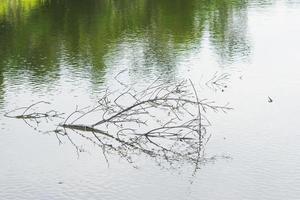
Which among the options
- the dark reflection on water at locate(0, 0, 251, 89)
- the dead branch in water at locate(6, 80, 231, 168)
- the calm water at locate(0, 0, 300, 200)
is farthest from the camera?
the dark reflection on water at locate(0, 0, 251, 89)

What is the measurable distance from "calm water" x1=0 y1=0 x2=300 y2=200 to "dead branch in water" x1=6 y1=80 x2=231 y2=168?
1.31 feet

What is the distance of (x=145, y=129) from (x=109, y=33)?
17686mm

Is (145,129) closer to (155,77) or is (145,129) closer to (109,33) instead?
(155,77)

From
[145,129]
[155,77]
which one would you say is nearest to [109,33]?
[155,77]

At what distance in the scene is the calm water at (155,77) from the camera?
13.6 meters

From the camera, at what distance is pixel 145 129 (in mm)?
17266

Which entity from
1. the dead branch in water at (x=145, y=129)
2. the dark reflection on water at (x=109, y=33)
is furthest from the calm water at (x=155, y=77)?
the dead branch in water at (x=145, y=129)

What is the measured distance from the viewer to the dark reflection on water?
1050 inches

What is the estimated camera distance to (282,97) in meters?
20.3

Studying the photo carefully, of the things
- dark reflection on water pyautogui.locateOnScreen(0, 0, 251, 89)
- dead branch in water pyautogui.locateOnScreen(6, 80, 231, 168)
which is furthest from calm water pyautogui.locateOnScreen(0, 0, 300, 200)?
dead branch in water pyautogui.locateOnScreen(6, 80, 231, 168)

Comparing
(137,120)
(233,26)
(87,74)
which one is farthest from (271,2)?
(137,120)

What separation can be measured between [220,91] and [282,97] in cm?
214

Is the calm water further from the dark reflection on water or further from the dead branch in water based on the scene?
the dead branch in water

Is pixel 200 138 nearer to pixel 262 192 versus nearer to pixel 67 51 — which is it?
pixel 262 192
